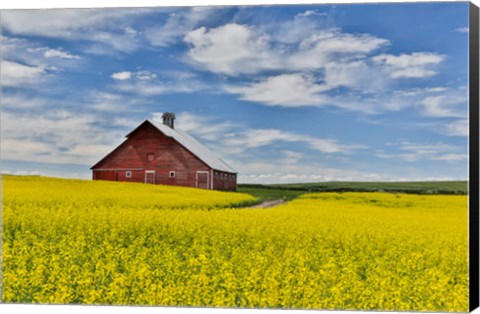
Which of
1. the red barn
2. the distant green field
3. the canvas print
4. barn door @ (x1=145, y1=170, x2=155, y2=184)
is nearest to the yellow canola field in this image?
the canvas print

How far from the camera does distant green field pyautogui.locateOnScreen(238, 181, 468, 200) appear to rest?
9.80 m

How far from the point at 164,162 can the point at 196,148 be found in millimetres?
1272

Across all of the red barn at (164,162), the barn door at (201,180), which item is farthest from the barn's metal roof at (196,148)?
the barn door at (201,180)

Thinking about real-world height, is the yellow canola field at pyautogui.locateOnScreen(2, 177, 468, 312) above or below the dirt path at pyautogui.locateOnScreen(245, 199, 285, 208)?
below

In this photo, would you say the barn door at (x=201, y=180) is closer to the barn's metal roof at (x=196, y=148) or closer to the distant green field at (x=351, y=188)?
the barn's metal roof at (x=196, y=148)

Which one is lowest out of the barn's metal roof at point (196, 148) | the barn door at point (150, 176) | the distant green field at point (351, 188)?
the distant green field at point (351, 188)

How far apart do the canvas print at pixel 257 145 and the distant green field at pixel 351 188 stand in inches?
1.1

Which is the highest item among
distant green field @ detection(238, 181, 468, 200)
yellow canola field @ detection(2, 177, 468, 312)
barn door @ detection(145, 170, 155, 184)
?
barn door @ detection(145, 170, 155, 184)

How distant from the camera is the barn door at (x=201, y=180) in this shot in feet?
39.6

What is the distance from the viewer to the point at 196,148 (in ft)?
36.8

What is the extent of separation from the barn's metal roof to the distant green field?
429 millimetres

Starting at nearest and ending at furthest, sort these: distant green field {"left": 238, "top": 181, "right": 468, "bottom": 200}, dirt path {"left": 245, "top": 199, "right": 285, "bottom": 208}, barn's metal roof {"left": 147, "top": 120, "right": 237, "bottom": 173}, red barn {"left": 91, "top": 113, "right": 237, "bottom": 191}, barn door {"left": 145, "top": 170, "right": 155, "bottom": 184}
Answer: distant green field {"left": 238, "top": 181, "right": 468, "bottom": 200} → barn's metal roof {"left": 147, "top": 120, "right": 237, "bottom": 173} → red barn {"left": 91, "top": 113, "right": 237, "bottom": 191} → dirt path {"left": 245, "top": 199, "right": 285, "bottom": 208} → barn door {"left": 145, "top": 170, "right": 155, "bottom": 184}

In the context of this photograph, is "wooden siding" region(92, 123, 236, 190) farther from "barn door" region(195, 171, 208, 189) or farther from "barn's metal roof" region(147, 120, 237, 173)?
"barn's metal roof" region(147, 120, 237, 173)

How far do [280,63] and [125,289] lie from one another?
3450 mm
